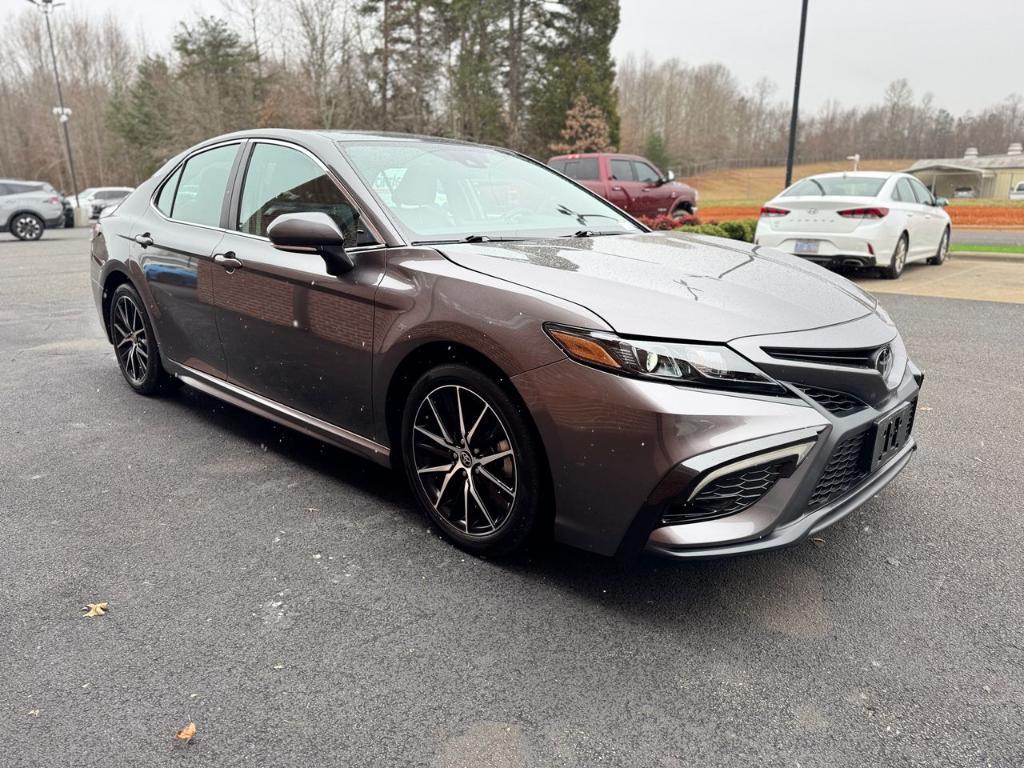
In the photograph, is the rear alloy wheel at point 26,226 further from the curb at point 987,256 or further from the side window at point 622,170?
the curb at point 987,256

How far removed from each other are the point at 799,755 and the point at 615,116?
50.2 m

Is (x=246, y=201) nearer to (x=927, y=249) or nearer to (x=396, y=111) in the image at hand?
(x=927, y=249)

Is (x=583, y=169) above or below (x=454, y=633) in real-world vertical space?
above

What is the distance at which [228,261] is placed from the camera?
361 cm

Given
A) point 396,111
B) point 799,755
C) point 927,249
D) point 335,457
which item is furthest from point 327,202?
point 396,111

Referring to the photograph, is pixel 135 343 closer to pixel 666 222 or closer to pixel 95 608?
pixel 95 608

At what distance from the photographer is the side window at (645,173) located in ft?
55.1

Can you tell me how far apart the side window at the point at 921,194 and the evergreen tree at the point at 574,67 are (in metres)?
38.2

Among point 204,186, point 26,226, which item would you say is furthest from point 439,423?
point 26,226

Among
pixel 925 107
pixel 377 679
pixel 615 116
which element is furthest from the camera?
pixel 925 107

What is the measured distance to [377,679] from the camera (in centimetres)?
214

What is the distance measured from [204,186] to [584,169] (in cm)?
1310

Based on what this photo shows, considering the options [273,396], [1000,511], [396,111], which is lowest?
[1000,511]

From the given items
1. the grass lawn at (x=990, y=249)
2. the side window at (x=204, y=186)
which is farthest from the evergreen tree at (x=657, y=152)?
the side window at (x=204, y=186)
